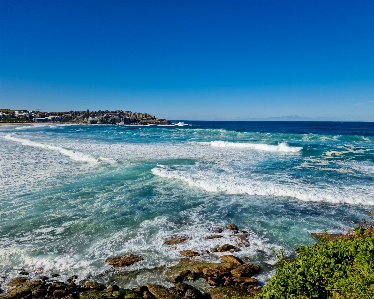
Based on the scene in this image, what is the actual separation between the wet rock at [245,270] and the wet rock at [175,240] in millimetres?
2531

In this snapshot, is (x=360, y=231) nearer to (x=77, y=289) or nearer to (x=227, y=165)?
(x=77, y=289)

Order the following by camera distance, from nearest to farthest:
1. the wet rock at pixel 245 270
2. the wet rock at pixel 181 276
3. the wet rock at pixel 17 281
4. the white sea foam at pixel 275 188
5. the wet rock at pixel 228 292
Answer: the wet rock at pixel 228 292 → the wet rock at pixel 17 281 → the wet rock at pixel 181 276 → the wet rock at pixel 245 270 → the white sea foam at pixel 275 188

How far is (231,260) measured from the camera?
29.3ft

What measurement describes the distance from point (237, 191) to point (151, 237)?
721cm

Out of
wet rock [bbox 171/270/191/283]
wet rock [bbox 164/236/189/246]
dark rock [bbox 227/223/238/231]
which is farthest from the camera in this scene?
dark rock [bbox 227/223/238/231]

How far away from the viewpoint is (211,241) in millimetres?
10445

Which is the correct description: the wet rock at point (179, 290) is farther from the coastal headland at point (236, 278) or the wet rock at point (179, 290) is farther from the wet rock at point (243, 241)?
the wet rock at point (243, 241)

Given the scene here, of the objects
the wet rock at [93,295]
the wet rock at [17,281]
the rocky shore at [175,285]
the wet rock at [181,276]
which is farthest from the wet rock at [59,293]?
the wet rock at [181,276]

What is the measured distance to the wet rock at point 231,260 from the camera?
8.83m

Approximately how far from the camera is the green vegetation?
496cm

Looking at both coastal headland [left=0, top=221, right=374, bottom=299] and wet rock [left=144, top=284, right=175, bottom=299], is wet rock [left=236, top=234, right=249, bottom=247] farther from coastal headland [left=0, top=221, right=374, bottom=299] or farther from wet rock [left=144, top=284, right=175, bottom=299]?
wet rock [left=144, top=284, right=175, bottom=299]

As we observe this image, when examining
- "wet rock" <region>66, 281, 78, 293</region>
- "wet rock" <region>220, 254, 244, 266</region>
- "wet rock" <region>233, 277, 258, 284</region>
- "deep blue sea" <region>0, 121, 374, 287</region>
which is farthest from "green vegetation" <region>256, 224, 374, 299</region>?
"wet rock" <region>66, 281, 78, 293</region>

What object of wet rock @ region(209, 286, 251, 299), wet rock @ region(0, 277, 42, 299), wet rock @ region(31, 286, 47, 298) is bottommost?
wet rock @ region(209, 286, 251, 299)

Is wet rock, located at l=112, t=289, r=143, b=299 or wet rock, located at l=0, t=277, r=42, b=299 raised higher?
wet rock, located at l=112, t=289, r=143, b=299
